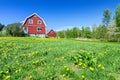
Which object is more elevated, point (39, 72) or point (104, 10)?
point (104, 10)

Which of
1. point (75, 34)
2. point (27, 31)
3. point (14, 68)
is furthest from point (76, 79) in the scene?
point (75, 34)

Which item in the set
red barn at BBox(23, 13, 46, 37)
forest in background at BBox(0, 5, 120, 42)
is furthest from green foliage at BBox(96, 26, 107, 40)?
red barn at BBox(23, 13, 46, 37)

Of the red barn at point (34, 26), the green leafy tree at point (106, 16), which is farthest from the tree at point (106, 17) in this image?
the red barn at point (34, 26)

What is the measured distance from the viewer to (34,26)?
5666cm

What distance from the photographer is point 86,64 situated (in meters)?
5.55

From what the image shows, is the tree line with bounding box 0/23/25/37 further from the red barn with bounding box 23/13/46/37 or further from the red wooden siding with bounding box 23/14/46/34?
the red wooden siding with bounding box 23/14/46/34

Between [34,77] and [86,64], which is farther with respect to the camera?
[86,64]

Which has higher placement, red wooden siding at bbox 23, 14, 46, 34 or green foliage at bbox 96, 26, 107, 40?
red wooden siding at bbox 23, 14, 46, 34

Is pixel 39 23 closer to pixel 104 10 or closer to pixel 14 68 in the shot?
pixel 104 10

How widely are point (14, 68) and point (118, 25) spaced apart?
53.2 metres

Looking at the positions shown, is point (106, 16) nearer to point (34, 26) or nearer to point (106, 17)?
point (106, 17)

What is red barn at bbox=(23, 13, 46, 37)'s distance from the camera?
183ft

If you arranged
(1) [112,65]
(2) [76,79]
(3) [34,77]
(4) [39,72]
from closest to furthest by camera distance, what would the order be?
1. (2) [76,79]
2. (3) [34,77]
3. (4) [39,72]
4. (1) [112,65]

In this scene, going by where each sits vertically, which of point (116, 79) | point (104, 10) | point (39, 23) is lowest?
point (116, 79)
